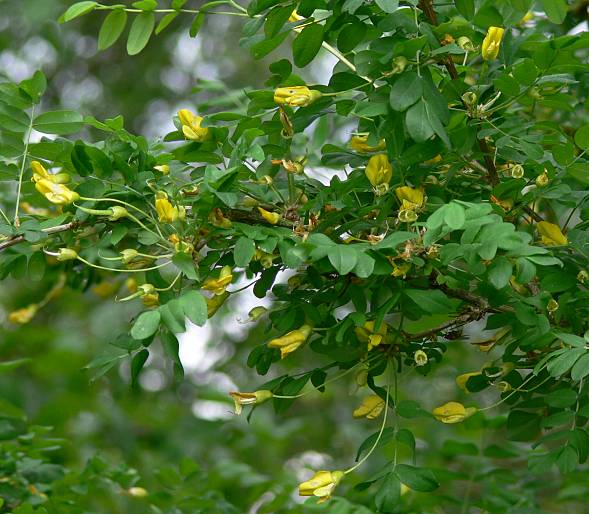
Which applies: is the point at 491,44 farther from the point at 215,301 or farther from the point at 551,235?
the point at 215,301

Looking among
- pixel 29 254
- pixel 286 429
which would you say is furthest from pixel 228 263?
pixel 286 429

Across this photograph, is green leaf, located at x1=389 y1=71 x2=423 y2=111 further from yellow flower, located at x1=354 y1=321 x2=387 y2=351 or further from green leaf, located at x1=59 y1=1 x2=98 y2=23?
green leaf, located at x1=59 y1=1 x2=98 y2=23

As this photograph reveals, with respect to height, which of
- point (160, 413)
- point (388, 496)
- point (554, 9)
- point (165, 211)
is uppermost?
point (554, 9)

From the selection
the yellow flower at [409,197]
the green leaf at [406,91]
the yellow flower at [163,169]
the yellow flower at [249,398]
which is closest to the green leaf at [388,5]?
the green leaf at [406,91]

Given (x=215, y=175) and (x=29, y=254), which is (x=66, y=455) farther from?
(x=215, y=175)

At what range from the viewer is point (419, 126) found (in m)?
0.91

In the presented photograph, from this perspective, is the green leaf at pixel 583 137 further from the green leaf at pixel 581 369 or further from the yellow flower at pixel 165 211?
the yellow flower at pixel 165 211

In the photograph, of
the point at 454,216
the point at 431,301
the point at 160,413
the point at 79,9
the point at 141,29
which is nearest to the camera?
the point at 454,216

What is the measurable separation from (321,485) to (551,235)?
14.5 inches

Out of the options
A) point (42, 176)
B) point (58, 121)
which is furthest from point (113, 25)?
point (42, 176)

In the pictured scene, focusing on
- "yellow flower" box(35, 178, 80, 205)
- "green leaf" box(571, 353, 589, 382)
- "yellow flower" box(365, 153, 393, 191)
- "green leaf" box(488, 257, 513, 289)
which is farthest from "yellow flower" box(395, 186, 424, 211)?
"yellow flower" box(35, 178, 80, 205)

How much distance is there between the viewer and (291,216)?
105 cm

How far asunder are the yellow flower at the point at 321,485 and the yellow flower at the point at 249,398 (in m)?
0.10

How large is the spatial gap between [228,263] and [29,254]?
250 mm
